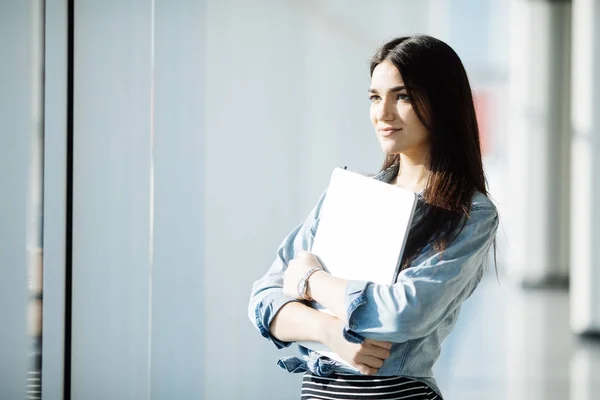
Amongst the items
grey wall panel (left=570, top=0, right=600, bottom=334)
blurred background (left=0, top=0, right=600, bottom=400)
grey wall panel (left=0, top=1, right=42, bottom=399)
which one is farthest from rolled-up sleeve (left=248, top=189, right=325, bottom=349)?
grey wall panel (left=570, top=0, right=600, bottom=334)

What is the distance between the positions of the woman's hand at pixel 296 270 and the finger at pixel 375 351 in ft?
0.52

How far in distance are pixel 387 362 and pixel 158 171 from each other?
5.33ft

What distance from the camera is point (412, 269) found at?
1279mm

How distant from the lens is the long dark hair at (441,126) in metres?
1.31

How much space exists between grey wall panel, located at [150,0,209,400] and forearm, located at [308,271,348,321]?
1.49m

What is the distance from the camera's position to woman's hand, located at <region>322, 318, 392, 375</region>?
1.27 meters

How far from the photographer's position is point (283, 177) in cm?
280

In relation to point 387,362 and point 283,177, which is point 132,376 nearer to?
point 283,177

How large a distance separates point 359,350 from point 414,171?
0.34 meters

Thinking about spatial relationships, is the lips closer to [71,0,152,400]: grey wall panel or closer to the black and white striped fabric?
the black and white striped fabric

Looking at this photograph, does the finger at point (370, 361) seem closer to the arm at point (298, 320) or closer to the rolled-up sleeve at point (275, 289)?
the arm at point (298, 320)

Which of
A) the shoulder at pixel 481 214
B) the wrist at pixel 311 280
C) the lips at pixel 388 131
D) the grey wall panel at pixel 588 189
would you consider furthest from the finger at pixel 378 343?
the grey wall panel at pixel 588 189

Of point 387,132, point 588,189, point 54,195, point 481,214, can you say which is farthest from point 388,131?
point 588,189

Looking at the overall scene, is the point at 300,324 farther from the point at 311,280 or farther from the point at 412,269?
the point at 412,269
